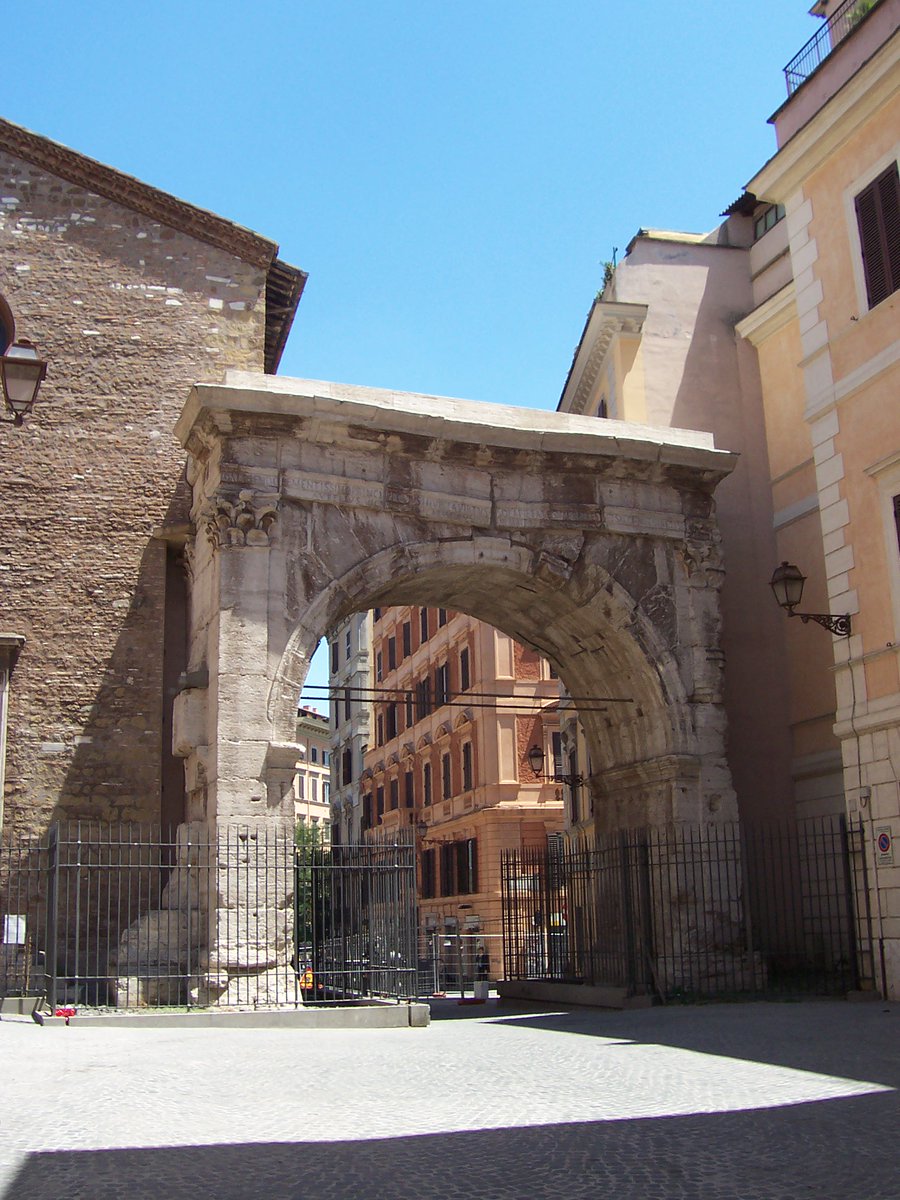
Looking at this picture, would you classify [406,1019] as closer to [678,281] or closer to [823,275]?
[823,275]

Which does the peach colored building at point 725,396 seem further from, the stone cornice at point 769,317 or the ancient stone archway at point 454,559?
the ancient stone archway at point 454,559

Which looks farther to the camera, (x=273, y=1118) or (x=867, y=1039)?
(x=867, y=1039)

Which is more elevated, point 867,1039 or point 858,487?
point 858,487

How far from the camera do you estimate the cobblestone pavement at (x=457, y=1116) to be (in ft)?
16.0

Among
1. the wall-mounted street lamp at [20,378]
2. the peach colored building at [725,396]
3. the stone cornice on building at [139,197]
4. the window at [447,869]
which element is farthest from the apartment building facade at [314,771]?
the wall-mounted street lamp at [20,378]

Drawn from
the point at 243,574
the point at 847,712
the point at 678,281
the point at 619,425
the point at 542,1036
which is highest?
the point at 678,281

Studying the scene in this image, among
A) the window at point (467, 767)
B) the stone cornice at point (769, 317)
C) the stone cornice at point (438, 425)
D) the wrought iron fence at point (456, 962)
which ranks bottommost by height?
the wrought iron fence at point (456, 962)

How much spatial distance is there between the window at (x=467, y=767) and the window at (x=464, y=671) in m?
1.44

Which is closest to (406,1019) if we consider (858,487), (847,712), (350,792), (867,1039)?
(867,1039)

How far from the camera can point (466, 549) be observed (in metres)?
15.0

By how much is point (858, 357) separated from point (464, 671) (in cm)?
2064

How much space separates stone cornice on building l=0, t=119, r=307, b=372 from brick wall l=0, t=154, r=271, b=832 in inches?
4.5

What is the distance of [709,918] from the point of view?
583 inches

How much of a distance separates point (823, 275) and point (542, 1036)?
26.5 ft
